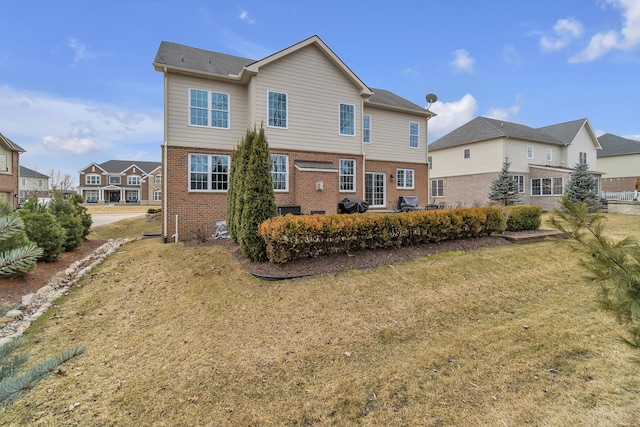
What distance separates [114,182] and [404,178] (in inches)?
2386

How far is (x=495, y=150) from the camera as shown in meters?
24.3

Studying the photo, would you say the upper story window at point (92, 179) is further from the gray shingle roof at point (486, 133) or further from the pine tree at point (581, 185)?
the pine tree at point (581, 185)

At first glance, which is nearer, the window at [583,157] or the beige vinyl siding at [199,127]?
the beige vinyl siding at [199,127]

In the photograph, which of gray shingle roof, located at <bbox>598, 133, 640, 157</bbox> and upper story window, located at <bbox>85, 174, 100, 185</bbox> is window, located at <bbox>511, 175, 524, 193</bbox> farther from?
upper story window, located at <bbox>85, 174, 100, 185</bbox>

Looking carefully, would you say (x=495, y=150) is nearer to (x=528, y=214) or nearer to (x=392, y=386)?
(x=528, y=214)

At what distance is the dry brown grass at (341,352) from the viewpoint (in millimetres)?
2729

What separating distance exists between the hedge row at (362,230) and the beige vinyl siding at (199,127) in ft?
24.2

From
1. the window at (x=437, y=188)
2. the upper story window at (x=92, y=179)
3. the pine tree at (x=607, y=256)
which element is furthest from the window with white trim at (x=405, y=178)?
the upper story window at (x=92, y=179)

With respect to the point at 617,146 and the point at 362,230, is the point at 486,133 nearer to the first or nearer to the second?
the point at 362,230

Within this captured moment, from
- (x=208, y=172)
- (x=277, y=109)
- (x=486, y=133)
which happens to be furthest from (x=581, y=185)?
(x=208, y=172)

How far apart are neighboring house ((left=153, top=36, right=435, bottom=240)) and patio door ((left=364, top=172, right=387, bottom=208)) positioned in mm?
1831

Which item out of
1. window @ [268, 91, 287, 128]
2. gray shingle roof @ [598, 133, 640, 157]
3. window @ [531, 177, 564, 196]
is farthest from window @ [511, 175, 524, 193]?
gray shingle roof @ [598, 133, 640, 157]

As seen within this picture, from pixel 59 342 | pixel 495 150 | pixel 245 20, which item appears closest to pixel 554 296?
pixel 59 342

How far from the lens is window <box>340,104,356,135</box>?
14.0m
